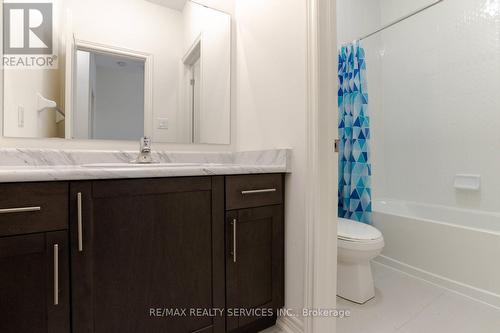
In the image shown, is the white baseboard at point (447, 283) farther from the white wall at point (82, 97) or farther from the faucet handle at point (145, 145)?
→ the white wall at point (82, 97)

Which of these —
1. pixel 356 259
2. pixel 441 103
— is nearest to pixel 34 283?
pixel 356 259

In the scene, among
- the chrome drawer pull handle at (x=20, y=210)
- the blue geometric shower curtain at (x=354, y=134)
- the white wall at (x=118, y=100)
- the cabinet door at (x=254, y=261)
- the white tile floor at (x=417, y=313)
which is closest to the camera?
the chrome drawer pull handle at (x=20, y=210)

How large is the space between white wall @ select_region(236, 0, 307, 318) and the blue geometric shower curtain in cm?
86

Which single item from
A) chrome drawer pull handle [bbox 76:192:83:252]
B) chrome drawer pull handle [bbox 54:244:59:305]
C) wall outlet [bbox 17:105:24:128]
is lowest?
chrome drawer pull handle [bbox 54:244:59:305]

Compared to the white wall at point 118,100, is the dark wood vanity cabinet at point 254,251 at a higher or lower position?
lower

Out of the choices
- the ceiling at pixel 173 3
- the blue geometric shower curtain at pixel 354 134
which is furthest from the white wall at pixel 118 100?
the blue geometric shower curtain at pixel 354 134

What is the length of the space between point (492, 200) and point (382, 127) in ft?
3.70

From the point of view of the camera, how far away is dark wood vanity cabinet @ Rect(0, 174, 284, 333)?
73 cm

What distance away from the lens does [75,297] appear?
0.79 metres

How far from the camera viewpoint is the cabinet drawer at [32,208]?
0.70m

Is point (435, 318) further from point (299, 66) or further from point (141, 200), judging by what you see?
point (141, 200)

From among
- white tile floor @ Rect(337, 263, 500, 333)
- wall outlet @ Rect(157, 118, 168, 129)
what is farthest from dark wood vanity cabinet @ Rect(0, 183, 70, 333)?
white tile floor @ Rect(337, 263, 500, 333)

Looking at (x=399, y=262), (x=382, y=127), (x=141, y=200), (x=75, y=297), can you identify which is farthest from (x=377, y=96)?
(x=75, y=297)

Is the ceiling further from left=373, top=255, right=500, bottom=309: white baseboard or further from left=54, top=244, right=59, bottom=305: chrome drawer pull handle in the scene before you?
left=373, top=255, right=500, bottom=309: white baseboard
